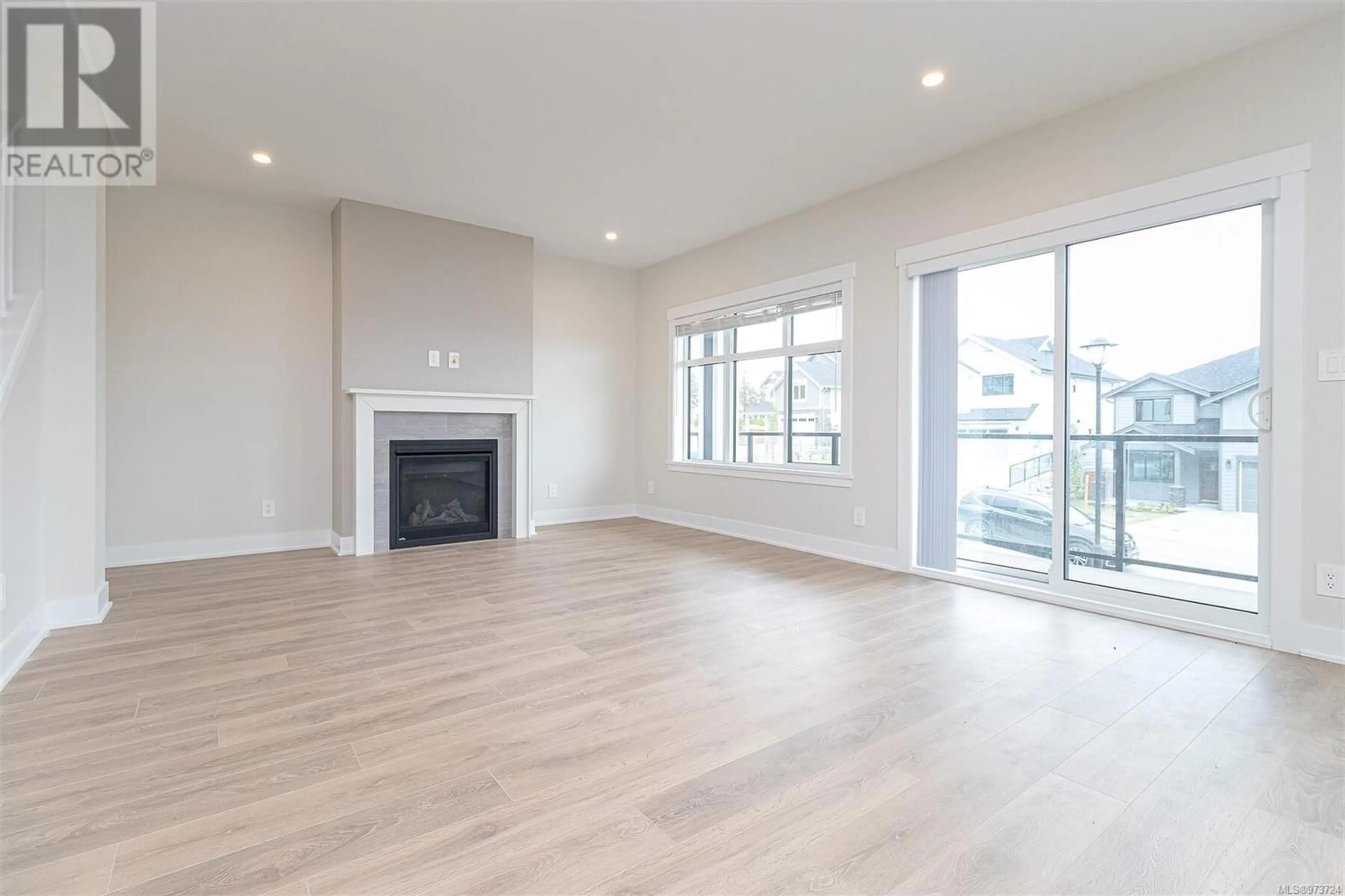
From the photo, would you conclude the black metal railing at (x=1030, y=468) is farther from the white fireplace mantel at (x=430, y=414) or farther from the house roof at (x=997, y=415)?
the white fireplace mantel at (x=430, y=414)

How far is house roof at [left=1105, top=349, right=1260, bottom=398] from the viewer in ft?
9.07

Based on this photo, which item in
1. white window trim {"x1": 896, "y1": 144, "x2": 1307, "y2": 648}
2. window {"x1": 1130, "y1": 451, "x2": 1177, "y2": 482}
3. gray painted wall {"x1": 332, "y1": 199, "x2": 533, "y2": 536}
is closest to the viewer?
white window trim {"x1": 896, "y1": 144, "x2": 1307, "y2": 648}

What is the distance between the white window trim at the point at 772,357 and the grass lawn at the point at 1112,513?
4.70 feet

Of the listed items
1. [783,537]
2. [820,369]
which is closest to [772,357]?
[820,369]

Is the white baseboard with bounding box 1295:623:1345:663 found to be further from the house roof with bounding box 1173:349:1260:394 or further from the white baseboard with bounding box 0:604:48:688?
the white baseboard with bounding box 0:604:48:688

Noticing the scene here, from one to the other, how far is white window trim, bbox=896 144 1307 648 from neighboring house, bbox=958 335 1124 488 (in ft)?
0.42

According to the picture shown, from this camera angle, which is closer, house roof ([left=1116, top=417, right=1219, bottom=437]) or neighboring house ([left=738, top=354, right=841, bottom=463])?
house roof ([left=1116, top=417, right=1219, bottom=437])

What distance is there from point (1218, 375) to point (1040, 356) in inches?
32.4

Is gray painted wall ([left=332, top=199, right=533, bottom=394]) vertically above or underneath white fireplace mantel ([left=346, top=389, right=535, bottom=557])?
above

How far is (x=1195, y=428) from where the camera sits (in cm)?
292

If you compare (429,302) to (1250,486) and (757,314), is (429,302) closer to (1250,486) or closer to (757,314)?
(757,314)

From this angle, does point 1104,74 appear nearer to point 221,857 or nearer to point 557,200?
point 557,200

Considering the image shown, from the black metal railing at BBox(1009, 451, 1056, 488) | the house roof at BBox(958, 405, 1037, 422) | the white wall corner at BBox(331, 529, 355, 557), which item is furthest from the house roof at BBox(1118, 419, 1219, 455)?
the white wall corner at BBox(331, 529, 355, 557)
